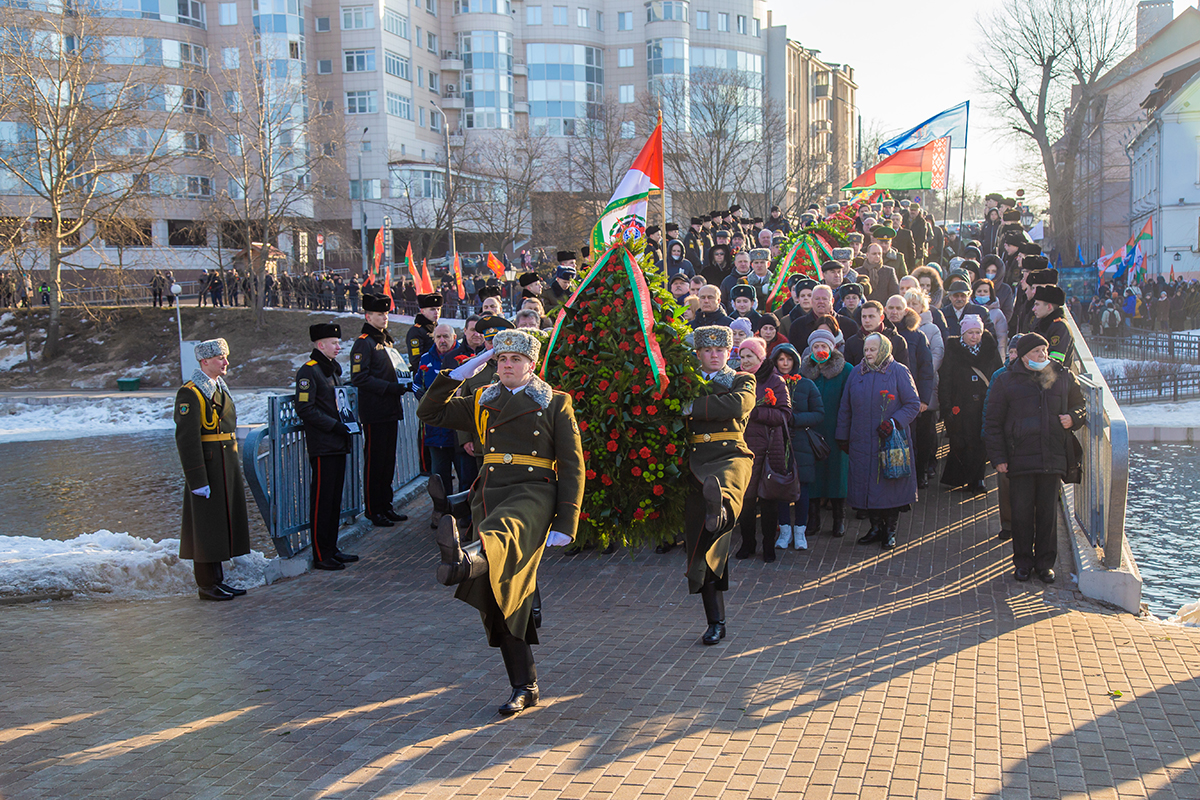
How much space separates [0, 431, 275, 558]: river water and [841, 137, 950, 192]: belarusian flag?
1296 centimetres


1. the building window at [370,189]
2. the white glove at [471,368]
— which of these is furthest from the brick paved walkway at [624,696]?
the building window at [370,189]

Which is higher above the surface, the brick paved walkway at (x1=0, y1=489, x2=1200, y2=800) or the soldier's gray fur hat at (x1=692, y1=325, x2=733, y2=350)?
the soldier's gray fur hat at (x1=692, y1=325, x2=733, y2=350)

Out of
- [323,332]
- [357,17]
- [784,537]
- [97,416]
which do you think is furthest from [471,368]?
[357,17]

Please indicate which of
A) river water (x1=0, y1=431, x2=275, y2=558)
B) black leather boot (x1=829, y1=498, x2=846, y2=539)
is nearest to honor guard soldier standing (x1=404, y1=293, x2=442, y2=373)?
river water (x1=0, y1=431, x2=275, y2=558)

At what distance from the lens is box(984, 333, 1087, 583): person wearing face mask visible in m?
7.72

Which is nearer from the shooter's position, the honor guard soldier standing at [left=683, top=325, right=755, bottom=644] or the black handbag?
the honor guard soldier standing at [left=683, top=325, right=755, bottom=644]

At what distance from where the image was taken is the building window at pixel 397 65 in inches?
2544

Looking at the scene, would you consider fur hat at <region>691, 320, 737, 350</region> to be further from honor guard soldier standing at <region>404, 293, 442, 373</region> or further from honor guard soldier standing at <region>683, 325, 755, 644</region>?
honor guard soldier standing at <region>404, 293, 442, 373</region>

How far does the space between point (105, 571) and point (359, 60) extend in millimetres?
61645

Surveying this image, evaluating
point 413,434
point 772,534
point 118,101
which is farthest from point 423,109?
point 772,534

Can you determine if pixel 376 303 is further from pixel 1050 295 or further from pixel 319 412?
pixel 1050 295

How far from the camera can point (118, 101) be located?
113 feet

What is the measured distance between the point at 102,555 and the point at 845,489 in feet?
22.5

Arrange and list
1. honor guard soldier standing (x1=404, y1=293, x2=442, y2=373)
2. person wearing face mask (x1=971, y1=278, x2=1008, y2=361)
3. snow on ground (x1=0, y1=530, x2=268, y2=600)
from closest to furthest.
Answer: snow on ground (x1=0, y1=530, x2=268, y2=600) < honor guard soldier standing (x1=404, y1=293, x2=442, y2=373) < person wearing face mask (x1=971, y1=278, x2=1008, y2=361)
